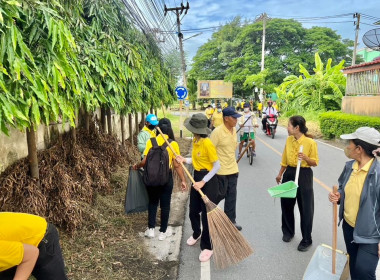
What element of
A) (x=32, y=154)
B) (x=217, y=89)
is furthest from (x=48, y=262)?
(x=217, y=89)

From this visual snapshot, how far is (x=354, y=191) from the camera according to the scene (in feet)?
7.91

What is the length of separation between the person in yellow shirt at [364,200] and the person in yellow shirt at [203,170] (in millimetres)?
1451

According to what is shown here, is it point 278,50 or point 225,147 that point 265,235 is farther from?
point 278,50

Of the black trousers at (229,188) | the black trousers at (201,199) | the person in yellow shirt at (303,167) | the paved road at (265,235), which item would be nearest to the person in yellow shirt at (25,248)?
the paved road at (265,235)

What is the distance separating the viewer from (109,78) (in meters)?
3.91

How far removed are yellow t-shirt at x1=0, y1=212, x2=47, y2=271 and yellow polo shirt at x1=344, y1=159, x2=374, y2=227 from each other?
2.37 m

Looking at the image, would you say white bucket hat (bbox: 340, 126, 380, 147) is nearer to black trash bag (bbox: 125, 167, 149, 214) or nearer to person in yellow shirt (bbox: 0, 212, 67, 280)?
person in yellow shirt (bbox: 0, 212, 67, 280)

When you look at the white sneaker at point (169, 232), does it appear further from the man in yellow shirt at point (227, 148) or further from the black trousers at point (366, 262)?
the black trousers at point (366, 262)

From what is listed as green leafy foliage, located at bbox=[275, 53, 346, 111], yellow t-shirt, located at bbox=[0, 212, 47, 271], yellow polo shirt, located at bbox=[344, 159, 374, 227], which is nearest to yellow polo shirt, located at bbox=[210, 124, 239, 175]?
yellow polo shirt, located at bbox=[344, 159, 374, 227]

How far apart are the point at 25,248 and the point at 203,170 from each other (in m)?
2.11

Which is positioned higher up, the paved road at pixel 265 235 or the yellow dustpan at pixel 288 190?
the yellow dustpan at pixel 288 190

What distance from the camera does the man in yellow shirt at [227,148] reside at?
3725mm

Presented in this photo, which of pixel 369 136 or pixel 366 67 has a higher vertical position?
pixel 366 67

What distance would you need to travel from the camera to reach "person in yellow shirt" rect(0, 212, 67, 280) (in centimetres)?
177
